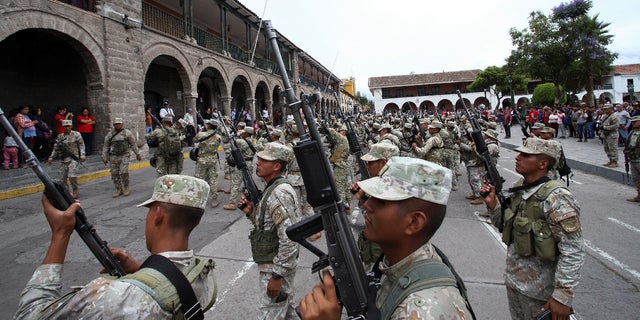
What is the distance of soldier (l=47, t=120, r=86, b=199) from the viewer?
7.79m

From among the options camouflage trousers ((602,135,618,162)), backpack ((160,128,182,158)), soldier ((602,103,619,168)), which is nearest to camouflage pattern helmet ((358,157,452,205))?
backpack ((160,128,182,158))

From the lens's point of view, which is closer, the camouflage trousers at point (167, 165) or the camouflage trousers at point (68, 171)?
the camouflage trousers at point (68, 171)

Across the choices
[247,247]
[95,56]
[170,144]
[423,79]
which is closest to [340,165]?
[247,247]

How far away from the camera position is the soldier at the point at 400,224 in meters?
1.35

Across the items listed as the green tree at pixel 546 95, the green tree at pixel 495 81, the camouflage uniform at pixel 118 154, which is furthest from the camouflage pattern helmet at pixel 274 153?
the green tree at pixel 495 81

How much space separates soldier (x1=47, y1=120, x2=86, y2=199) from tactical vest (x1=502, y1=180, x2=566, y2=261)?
862cm

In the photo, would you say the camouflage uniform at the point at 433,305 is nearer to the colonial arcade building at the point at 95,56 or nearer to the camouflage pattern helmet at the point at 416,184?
the camouflage pattern helmet at the point at 416,184

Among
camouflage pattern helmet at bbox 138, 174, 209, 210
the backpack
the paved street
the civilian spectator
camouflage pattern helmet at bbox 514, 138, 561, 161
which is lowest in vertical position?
the paved street

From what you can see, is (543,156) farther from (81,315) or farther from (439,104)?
(439,104)

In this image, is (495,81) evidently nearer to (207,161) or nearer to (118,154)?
(207,161)

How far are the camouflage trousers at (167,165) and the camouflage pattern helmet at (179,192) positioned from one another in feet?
21.9

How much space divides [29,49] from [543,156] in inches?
629

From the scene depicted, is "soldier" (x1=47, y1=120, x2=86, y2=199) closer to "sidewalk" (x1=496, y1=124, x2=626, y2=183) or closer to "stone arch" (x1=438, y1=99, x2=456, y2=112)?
"sidewalk" (x1=496, y1=124, x2=626, y2=183)

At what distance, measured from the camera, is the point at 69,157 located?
26.0ft
